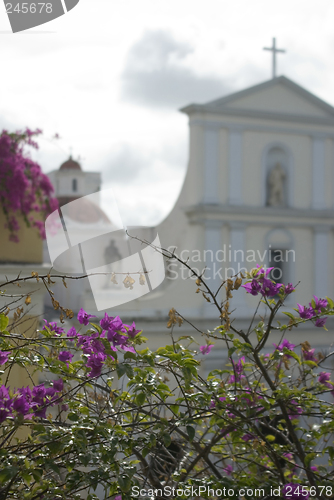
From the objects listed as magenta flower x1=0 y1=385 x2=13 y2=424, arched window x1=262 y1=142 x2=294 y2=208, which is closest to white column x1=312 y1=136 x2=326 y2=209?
arched window x1=262 y1=142 x2=294 y2=208

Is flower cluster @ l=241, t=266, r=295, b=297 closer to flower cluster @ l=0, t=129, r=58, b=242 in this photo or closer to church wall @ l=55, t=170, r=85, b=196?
flower cluster @ l=0, t=129, r=58, b=242

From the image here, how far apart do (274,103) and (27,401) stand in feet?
26.3

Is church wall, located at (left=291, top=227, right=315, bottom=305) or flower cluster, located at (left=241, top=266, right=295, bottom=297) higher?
flower cluster, located at (left=241, top=266, right=295, bottom=297)

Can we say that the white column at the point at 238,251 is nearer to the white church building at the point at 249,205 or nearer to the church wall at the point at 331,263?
the white church building at the point at 249,205

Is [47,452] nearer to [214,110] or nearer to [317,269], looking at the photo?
[214,110]

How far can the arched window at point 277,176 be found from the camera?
9.17m

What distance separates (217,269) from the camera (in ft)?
28.2

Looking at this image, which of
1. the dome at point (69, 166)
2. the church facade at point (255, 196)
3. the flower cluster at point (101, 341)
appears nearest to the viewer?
the flower cluster at point (101, 341)

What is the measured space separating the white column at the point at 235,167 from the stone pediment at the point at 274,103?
35 centimetres

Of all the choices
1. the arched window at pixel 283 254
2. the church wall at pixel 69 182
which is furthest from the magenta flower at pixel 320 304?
the church wall at pixel 69 182

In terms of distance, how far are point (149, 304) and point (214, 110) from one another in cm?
288

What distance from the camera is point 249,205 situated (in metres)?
8.94

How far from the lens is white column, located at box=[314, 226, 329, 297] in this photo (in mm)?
9453

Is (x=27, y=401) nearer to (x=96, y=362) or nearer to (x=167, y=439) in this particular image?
(x=96, y=362)
